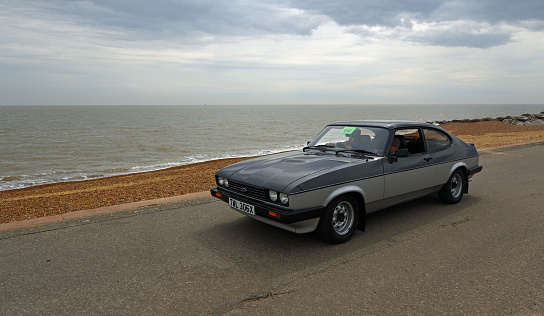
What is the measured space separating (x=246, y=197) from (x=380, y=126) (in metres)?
2.20

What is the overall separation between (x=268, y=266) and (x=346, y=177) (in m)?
1.35

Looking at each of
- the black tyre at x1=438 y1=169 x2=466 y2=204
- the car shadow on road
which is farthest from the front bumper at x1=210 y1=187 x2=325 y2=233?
the black tyre at x1=438 y1=169 x2=466 y2=204

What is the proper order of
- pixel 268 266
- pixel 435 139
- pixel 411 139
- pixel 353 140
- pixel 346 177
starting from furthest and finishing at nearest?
pixel 435 139 → pixel 411 139 → pixel 353 140 → pixel 346 177 → pixel 268 266

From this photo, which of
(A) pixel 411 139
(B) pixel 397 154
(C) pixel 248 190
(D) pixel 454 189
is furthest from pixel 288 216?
(D) pixel 454 189

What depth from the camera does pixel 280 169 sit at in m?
4.35

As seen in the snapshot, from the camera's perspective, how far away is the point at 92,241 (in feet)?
14.2

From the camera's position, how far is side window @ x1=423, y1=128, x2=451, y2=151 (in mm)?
5510

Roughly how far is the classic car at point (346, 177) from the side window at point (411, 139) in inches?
0.6

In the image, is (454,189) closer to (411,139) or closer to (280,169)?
(411,139)

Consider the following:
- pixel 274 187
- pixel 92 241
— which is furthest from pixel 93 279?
pixel 274 187

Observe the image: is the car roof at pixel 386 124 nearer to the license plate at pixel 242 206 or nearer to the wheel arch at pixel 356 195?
the wheel arch at pixel 356 195

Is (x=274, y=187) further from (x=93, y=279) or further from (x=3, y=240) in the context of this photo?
(x=3, y=240)

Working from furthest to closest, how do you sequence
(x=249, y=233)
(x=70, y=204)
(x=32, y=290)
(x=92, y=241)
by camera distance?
(x=70, y=204), (x=249, y=233), (x=92, y=241), (x=32, y=290)

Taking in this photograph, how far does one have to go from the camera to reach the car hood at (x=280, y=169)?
401cm
